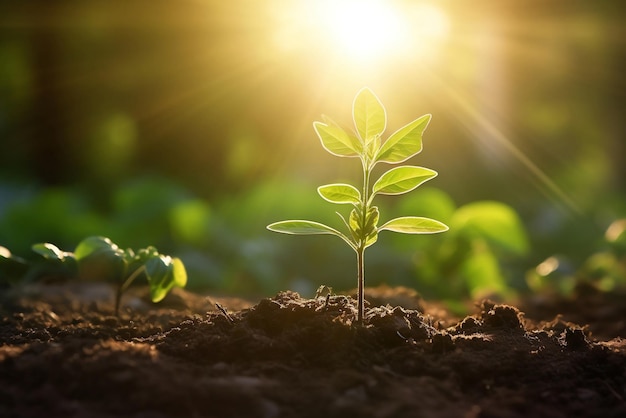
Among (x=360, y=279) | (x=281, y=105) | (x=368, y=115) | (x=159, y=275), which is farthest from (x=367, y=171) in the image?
(x=281, y=105)

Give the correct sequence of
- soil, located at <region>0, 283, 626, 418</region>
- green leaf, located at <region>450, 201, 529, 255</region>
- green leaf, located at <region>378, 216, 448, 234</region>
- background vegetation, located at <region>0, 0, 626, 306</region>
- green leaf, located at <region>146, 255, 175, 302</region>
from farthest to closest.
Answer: background vegetation, located at <region>0, 0, 626, 306</region> → green leaf, located at <region>450, 201, 529, 255</region> → green leaf, located at <region>146, 255, 175, 302</region> → green leaf, located at <region>378, 216, 448, 234</region> → soil, located at <region>0, 283, 626, 418</region>

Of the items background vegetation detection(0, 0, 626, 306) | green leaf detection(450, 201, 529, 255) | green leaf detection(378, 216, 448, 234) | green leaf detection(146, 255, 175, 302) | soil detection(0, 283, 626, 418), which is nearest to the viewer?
soil detection(0, 283, 626, 418)

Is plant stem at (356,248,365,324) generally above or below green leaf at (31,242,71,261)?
below

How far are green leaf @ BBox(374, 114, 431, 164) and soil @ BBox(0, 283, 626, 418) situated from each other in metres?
0.36

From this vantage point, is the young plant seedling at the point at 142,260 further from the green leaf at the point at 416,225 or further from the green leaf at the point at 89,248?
the green leaf at the point at 416,225

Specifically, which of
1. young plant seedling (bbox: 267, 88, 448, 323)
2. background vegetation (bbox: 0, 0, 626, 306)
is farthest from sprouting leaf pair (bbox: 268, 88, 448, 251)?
background vegetation (bbox: 0, 0, 626, 306)

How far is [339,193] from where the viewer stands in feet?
4.49

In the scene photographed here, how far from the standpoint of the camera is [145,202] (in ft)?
12.2

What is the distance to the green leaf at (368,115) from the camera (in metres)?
1.36

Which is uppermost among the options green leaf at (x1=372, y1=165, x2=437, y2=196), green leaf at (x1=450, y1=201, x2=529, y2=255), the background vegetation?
the background vegetation

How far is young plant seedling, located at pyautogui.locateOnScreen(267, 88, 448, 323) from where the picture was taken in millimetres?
1362

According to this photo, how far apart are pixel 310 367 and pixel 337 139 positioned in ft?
1.58

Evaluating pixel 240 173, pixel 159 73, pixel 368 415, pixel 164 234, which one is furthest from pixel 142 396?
pixel 159 73

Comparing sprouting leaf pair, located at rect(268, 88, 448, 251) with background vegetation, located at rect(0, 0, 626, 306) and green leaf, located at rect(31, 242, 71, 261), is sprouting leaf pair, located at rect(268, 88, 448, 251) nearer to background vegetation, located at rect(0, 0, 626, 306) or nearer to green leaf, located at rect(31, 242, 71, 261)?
green leaf, located at rect(31, 242, 71, 261)
